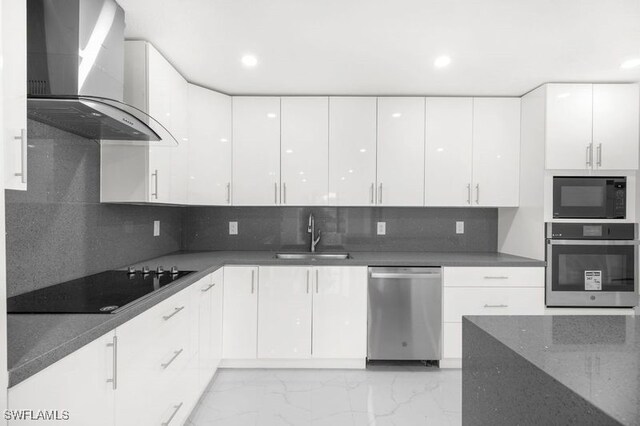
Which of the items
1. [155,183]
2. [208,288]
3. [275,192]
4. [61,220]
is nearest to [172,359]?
[208,288]

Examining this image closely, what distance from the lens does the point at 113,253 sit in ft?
7.31

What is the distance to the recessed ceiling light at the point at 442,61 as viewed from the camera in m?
2.30

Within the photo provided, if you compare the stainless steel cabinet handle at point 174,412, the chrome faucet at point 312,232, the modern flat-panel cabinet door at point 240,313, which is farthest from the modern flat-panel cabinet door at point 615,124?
the stainless steel cabinet handle at point 174,412

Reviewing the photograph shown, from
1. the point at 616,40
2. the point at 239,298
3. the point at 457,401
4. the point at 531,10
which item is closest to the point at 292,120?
the point at 239,298

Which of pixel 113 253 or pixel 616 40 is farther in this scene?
pixel 113 253

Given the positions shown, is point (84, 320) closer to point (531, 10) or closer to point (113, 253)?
point (113, 253)

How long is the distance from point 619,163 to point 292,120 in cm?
254

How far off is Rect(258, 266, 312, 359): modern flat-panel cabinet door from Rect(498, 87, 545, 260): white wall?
181 centimetres

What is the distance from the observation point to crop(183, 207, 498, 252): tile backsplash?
10.9 ft

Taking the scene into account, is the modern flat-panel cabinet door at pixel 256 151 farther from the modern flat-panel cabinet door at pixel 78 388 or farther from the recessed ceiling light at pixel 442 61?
the modern flat-panel cabinet door at pixel 78 388

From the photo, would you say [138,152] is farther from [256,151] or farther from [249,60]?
[256,151]

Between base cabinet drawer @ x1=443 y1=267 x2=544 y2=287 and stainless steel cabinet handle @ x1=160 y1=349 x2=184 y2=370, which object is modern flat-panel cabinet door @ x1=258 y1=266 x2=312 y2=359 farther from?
base cabinet drawer @ x1=443 y1=267 x2=544 y2=287

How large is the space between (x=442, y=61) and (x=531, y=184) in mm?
1257

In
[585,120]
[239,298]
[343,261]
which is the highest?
[585,120]
